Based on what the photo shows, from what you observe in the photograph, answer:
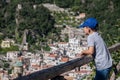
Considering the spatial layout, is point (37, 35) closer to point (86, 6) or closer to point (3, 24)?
point (3, 24)

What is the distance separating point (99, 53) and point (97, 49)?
5cm

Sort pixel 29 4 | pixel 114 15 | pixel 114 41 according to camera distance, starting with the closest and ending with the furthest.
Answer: pixel 114 41 → pixel 114 15 → pixel 29 4

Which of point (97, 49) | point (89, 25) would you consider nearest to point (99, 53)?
point (97, 49)

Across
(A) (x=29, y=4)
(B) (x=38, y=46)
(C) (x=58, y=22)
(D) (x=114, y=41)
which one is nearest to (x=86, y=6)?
(C) (x=58, y=22)

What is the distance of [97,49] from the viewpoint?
4.49m

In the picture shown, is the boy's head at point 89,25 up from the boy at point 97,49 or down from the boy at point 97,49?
up

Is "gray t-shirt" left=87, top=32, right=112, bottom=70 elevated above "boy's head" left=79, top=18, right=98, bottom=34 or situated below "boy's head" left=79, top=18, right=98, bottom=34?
below

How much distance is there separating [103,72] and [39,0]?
63293 mm

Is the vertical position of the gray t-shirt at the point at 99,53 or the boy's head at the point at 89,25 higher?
the boy's head at the point at 89,25

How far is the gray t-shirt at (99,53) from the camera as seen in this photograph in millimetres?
4414

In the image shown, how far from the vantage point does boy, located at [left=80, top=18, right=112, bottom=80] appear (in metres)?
4.36

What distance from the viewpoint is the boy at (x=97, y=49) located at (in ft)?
14.3

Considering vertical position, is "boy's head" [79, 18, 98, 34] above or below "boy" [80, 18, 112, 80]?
above

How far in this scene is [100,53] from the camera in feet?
14.7
